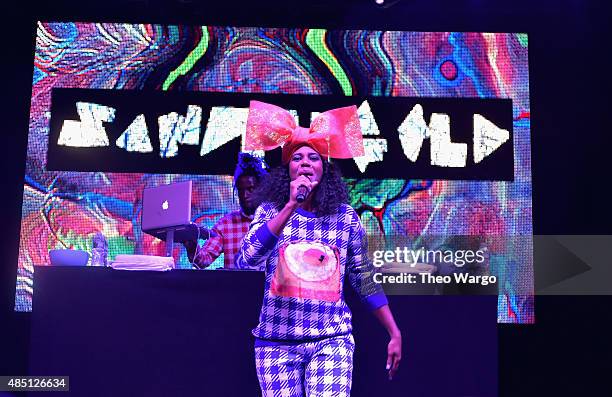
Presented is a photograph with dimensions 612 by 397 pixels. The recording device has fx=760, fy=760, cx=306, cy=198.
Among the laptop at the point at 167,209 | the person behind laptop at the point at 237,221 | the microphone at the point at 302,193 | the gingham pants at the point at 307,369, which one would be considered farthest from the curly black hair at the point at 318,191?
the person behind laptop at the point at 237,221

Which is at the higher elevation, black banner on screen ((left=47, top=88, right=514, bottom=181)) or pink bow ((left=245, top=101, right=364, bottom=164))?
black banner on screen ((left=47, top=88, right=514, bottom=181))

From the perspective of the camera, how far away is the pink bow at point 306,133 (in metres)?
3.17

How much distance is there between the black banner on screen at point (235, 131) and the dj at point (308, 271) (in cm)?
269

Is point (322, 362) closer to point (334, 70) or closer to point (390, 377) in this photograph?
point (390, 377)

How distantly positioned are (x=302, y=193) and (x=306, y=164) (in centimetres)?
22

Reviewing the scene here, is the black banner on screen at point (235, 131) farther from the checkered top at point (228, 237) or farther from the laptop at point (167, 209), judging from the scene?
the laptop at point (167, 209)

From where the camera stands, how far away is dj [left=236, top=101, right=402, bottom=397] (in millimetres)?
2854

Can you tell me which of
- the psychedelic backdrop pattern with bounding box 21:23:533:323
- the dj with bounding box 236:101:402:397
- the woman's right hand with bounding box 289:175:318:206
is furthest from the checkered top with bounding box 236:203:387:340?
the psychedelic backdrop pattern with bounding box 21:23:533:323

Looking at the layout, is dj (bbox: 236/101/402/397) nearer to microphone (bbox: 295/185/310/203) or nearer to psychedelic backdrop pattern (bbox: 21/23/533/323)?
microphone (bbox: 295/185/310/203)

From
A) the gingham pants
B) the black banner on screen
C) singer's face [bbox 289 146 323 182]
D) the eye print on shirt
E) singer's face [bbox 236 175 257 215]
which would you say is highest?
the black banner on screen

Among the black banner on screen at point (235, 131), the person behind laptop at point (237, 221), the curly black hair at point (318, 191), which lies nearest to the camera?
the curly black hair at point (318, 191)

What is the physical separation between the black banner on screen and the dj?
269cm

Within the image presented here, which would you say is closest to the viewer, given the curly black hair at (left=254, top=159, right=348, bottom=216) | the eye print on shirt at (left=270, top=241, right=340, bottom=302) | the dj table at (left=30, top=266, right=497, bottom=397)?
the eye print on shirt at (left=270, top=241, right=340, bottom=302)

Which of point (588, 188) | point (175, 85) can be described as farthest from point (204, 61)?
point (588, 188)
